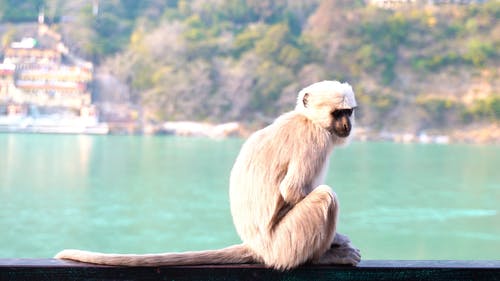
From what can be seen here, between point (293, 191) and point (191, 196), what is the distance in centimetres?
2531

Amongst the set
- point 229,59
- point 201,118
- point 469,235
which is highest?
point 229,59

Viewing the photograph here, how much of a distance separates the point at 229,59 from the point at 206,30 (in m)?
2.67

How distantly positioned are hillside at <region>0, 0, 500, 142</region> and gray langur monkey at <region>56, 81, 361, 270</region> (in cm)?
3083

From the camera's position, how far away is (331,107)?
1.61m

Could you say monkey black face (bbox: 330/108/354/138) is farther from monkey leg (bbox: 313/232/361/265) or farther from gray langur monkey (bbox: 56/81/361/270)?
monkey leg (bbox: 313/232/361/265)

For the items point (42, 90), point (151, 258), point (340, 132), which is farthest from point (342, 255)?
point (42, 90)

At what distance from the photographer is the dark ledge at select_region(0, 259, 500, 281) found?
1353 mm

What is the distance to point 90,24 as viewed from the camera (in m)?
36.0

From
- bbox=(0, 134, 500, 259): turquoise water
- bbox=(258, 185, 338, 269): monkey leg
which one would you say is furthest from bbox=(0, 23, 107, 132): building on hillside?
bbox=(258, 185, 338, 269): monkey leg

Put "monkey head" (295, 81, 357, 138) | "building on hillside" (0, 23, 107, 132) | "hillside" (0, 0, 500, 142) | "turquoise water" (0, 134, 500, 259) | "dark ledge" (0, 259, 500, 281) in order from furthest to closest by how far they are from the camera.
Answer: "hillside" (0, 0, 500, 142)
"building on hillside" (0, 23, 107, 132)
"turquoise water" (0, 134, 500, 259)
"monkey head" (295, 81, 357, 138)
"dark ledge" (0, 259, 500, 281)

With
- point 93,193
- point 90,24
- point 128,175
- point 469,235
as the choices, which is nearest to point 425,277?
point 469,235

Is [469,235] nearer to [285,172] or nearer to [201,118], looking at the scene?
[201,118]

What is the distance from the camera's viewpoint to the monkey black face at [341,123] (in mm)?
1621

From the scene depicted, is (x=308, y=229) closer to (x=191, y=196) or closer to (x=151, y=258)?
(x=151, y=258)
